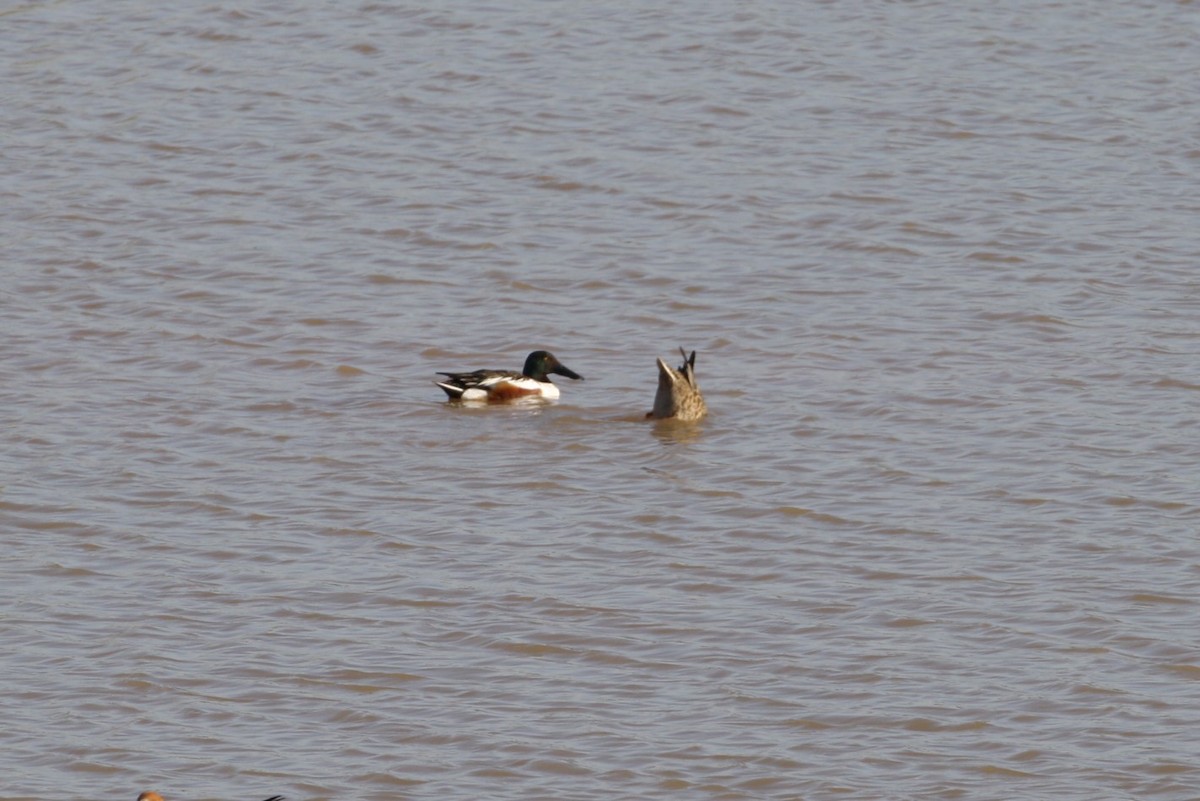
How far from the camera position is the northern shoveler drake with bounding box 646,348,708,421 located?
11.4 m

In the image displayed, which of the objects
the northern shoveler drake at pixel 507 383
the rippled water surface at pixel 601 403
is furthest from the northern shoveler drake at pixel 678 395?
the northern shoveler drake at pixel 507 383

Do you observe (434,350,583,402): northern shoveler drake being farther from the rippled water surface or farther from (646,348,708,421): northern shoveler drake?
(646,348,708,421): northern shoveler drake

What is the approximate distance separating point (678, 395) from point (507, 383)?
1.16 meters

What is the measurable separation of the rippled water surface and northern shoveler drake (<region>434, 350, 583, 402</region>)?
5.4 inches

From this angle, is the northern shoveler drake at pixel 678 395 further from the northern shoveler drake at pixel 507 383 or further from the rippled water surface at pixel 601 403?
the northern shoveler drake at pixel 507 383

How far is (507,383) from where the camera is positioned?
473 inches

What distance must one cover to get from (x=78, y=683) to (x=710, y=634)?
8.10 feet

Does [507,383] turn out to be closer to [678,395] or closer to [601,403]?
[601,403]

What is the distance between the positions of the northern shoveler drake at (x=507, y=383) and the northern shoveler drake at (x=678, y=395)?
86 cm

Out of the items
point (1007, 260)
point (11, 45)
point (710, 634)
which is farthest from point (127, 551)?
point (11, 45)

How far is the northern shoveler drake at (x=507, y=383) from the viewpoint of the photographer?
11.9 metres

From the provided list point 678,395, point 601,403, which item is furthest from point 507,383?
point 678,395

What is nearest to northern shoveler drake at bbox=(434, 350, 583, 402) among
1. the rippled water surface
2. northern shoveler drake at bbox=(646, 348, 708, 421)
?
the rippled water surface

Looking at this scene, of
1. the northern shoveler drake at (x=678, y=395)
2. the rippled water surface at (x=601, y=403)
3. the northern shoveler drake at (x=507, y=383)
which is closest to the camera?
the rippled water surface at (x=601, y=403)
